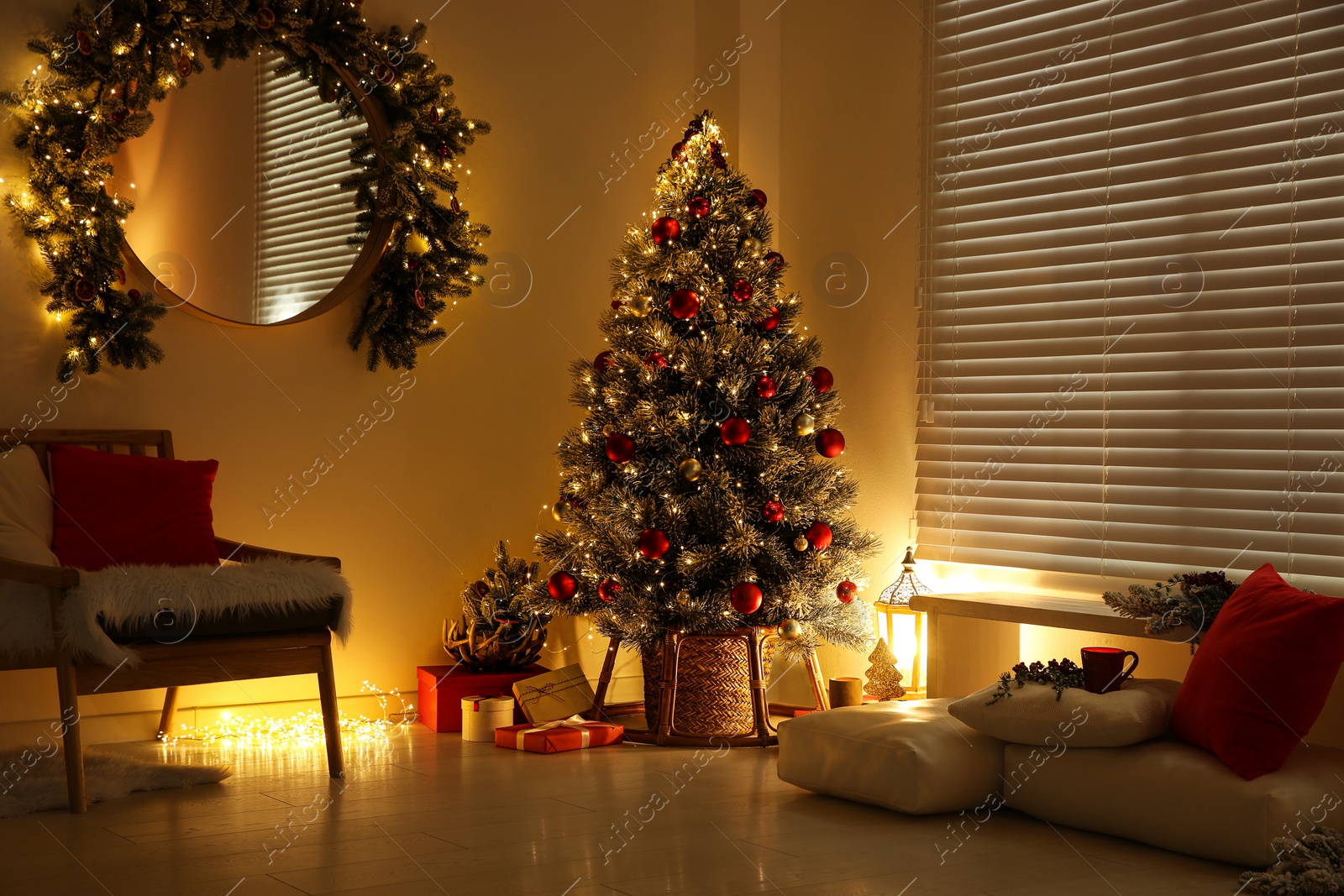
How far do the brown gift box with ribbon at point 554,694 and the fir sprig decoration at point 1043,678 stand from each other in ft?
4.73

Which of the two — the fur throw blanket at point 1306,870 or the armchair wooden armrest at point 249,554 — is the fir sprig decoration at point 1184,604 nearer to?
the fur throw blanket at point 1306,870

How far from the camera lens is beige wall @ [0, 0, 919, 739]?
3654 millimetres

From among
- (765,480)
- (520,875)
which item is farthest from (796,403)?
(520,875)

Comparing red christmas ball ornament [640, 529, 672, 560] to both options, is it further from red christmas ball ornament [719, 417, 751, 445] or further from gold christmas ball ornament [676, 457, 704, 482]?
red christmas ball ornament [719, 417, 751, 445]

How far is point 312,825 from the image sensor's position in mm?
2510

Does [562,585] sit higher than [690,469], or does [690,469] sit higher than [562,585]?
[690,469]

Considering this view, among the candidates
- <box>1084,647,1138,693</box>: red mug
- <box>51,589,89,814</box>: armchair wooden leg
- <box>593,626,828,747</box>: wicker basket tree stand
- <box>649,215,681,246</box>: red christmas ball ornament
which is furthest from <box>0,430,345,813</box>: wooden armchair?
<box>1084,647,1138,693</box>: red mug

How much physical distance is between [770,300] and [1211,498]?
1321mm

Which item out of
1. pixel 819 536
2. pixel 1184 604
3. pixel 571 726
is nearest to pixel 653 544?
pixel 819 536

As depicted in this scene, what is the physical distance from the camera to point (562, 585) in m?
3.52

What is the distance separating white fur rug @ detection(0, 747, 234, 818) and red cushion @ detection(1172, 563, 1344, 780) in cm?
229

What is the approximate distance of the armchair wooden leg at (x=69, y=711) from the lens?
2.61 m

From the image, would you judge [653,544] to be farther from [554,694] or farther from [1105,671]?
[1105,671]

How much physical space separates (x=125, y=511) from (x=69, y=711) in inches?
28.3
